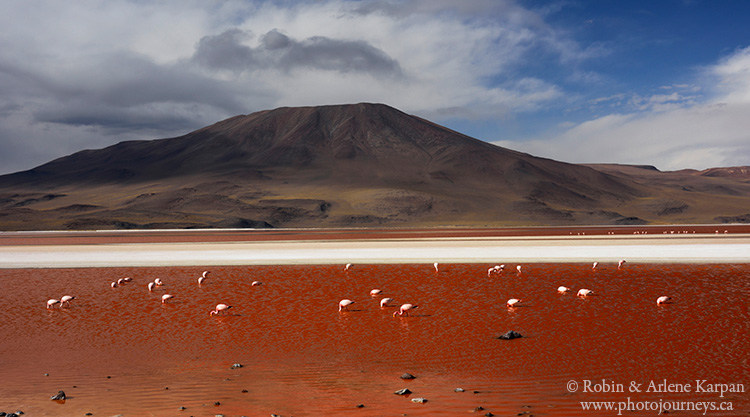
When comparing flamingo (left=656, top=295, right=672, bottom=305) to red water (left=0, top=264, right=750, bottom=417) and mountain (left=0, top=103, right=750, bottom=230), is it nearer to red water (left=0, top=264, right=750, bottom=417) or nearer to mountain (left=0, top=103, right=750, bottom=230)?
red water (left=0, top=264, right=750, bottom=417)

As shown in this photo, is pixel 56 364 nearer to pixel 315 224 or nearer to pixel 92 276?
pixel 92 276

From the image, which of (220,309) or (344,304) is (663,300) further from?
(220,309)

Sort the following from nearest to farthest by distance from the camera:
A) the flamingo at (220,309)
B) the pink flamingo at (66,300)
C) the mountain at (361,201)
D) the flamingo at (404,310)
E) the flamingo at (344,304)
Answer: the flamingo at (404,310), the flamingo at (220,309), the flamingo at (344,304), the pink flamingo at (66,300), the mountain at (361,201)

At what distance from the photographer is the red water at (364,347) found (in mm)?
8484

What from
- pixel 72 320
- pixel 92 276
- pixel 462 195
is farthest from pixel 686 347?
pixel 462 195

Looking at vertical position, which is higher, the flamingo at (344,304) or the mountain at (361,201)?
the mountain at (361,201)

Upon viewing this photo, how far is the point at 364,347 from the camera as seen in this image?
39.4 feet

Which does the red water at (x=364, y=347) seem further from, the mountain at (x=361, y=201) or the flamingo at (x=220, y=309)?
the mountain at (x=361, y=201)

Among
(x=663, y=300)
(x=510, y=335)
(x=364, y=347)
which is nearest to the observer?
(x=364, y=347)

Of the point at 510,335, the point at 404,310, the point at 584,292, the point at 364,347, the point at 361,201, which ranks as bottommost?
the point at 364,347

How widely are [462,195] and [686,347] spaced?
511 ft

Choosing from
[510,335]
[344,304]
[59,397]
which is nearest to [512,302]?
[510,335]

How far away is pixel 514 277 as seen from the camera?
23109 millimetres

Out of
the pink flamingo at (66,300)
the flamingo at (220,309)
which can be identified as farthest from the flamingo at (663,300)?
the pink flamingo at (66,300)
